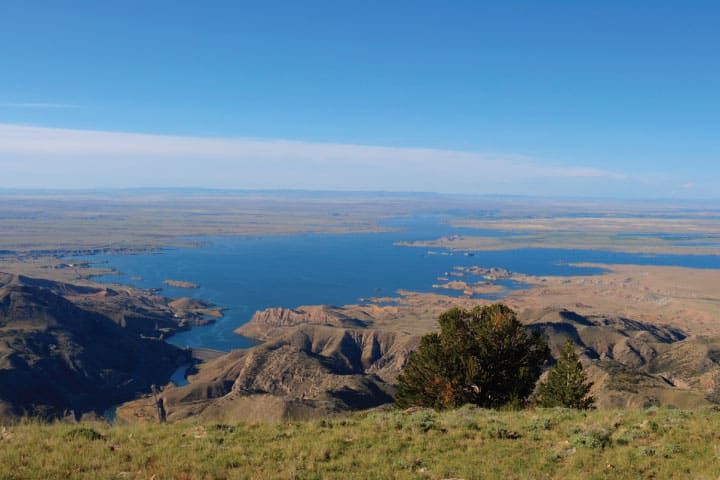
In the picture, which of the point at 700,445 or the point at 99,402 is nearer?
the point at 700,445

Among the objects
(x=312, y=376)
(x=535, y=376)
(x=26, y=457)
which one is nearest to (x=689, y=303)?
(x=312, y=376)

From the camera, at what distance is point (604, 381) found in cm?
6241

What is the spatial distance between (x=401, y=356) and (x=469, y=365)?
7069 cm

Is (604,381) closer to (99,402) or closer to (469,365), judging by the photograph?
(469,365)

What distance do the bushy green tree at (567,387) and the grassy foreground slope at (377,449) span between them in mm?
20446

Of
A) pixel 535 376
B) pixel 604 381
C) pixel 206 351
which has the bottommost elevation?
pixel 206 351

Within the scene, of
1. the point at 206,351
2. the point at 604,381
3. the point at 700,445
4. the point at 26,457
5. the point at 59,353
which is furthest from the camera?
the point at 206,351

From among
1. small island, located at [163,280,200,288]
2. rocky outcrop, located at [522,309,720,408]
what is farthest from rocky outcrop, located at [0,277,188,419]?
rocky outcrop, located at [522,309,720,408]

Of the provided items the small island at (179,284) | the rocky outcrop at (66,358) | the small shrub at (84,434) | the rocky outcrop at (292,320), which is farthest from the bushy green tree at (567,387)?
the small island at (179,284)

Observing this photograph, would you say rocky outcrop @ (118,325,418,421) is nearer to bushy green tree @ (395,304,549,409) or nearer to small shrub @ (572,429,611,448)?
bushy green tree @ (395,304,549,409)

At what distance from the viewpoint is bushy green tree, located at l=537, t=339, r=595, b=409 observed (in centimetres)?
3791

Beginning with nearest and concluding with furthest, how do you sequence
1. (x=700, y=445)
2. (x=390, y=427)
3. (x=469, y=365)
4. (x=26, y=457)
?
(x=26, y=457)
(x=700, y=445)
(x=390, y=427)
(x=469, y=365)

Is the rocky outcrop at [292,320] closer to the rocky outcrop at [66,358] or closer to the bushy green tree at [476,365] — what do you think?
the rocky outcrop at [66,358]

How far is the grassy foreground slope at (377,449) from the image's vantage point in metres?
12.9
